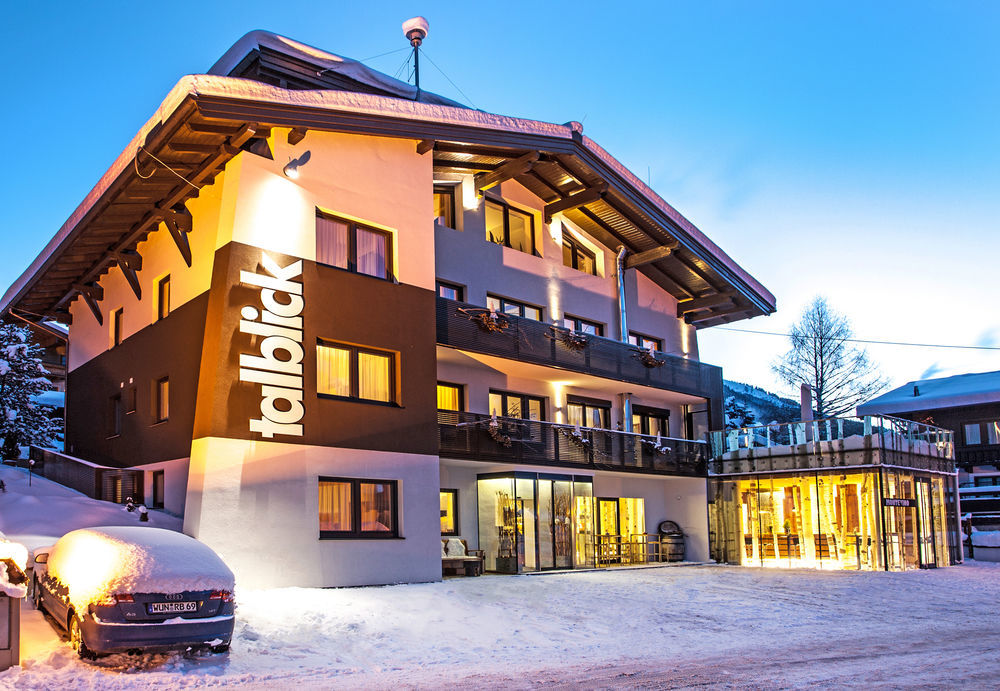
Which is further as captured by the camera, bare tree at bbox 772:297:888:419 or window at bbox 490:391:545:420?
bare tree at bbox 772:297:888:419

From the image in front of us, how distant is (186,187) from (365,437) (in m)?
5.95

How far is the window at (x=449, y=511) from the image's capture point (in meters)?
22.4

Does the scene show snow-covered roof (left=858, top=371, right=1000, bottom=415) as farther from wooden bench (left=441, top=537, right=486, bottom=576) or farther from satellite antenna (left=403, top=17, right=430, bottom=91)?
satellite antenna (left=403, top=17, right=430, bottom=91)

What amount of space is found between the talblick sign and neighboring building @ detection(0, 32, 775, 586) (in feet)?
0.14

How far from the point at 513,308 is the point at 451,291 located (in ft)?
7.86

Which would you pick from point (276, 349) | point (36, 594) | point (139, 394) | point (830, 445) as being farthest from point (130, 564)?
point (830, 445)

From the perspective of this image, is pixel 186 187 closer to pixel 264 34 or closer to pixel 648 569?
pixel 264 34

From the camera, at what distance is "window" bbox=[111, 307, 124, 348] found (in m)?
22.5

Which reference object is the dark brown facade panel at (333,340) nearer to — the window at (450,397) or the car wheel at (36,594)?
the window at (450,397)

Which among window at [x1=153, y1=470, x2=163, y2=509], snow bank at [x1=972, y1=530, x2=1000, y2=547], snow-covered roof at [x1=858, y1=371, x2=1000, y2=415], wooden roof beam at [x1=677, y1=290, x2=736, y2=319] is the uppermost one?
wooden roof beam at [x1=677, y1=290, x2=736, y2=319]

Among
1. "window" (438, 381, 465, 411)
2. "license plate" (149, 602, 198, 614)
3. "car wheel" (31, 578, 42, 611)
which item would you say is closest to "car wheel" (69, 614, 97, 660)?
"license plate" (149, 602, 198, 614)

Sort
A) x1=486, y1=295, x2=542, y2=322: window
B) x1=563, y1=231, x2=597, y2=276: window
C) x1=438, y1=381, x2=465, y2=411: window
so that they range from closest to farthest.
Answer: x1=438, y1=381, x2=465, y2=411: window → x1=486, y1=295, x2=542, y2=322: window → x1=563, y1=231, x2=597, y2=276: window

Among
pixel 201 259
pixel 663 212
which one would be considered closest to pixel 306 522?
pixel 201 259

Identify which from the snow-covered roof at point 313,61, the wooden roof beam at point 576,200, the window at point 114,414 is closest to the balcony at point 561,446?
the wooden roof beam at point 576,200
